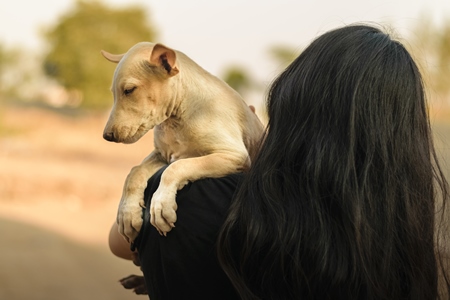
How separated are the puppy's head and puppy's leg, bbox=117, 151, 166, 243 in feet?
0.22

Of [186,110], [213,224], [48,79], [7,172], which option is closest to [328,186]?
[213,224]

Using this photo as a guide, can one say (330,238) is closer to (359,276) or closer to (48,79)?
(359,276)

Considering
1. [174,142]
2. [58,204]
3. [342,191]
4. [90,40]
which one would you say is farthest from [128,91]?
[90,40]

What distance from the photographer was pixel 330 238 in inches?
44.2

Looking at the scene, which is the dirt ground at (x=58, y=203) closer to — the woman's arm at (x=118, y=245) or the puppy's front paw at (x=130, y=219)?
the woman's arm at (x=118, y=245)

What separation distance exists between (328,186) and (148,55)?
0.43m

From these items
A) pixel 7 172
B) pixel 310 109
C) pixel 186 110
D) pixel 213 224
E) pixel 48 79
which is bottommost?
pixel 213 224

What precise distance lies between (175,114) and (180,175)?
7.0 inches

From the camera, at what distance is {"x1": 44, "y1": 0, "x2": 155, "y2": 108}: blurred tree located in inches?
495

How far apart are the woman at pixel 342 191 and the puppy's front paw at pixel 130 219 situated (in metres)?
0.11

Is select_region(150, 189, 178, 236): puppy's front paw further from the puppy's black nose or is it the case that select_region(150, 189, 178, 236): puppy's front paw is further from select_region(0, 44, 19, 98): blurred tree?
select_region(0, 44, 19, 98): blurred tree

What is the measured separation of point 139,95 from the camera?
Result: 134 cm

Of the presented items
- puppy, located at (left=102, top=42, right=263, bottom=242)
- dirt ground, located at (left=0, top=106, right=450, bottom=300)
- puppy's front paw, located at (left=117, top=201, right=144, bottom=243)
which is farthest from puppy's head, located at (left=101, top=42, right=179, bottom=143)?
dirt ground, located at (left=0, top=106, right=450, bottom=300)

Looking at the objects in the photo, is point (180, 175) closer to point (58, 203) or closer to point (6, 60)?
point (58, 203)
